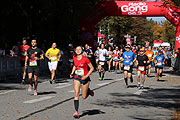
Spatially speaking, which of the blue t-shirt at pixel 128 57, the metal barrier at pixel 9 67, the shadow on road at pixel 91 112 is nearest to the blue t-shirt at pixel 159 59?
the blue t-shirt at pixel 128 57

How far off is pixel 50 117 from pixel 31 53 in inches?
204

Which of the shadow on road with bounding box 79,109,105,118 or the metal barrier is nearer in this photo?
the shadow on road with bounding box 79,109,105,118

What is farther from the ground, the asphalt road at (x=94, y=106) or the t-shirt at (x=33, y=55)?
the t-shirt at (x=33, y=55)

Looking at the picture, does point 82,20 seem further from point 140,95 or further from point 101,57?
point 140,95

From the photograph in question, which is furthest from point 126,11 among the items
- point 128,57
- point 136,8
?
point 128,57

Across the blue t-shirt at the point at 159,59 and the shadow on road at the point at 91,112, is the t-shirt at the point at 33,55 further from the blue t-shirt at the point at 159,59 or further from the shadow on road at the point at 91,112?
the blue t-shirt at the point at 159,59

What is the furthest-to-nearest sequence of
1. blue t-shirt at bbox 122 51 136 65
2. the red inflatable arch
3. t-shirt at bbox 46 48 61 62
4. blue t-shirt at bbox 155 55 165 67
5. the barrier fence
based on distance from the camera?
the red inflatable arch
blue t-shirt at bbox 155 55 165 67
the barrier fence
t-shirt at bbox 46 48 61 62
blue t-shirt at bbox 122 51 136 65

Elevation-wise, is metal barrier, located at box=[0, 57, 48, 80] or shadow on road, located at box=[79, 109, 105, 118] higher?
metal barrier, located at box=[0, 57, 48, 80]

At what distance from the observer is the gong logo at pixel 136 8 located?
3312 centimetres

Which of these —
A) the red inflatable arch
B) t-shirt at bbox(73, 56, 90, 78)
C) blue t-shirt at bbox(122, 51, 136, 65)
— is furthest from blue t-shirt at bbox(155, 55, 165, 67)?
t-shirt at bbox(73, 56, 90, 78)

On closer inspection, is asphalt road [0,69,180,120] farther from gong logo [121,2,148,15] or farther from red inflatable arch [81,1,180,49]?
gong logo [121,2,148,15]

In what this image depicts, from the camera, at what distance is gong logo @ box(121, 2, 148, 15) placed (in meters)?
33.1

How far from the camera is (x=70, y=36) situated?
35781 millimetres

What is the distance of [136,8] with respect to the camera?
3338 centimetres
